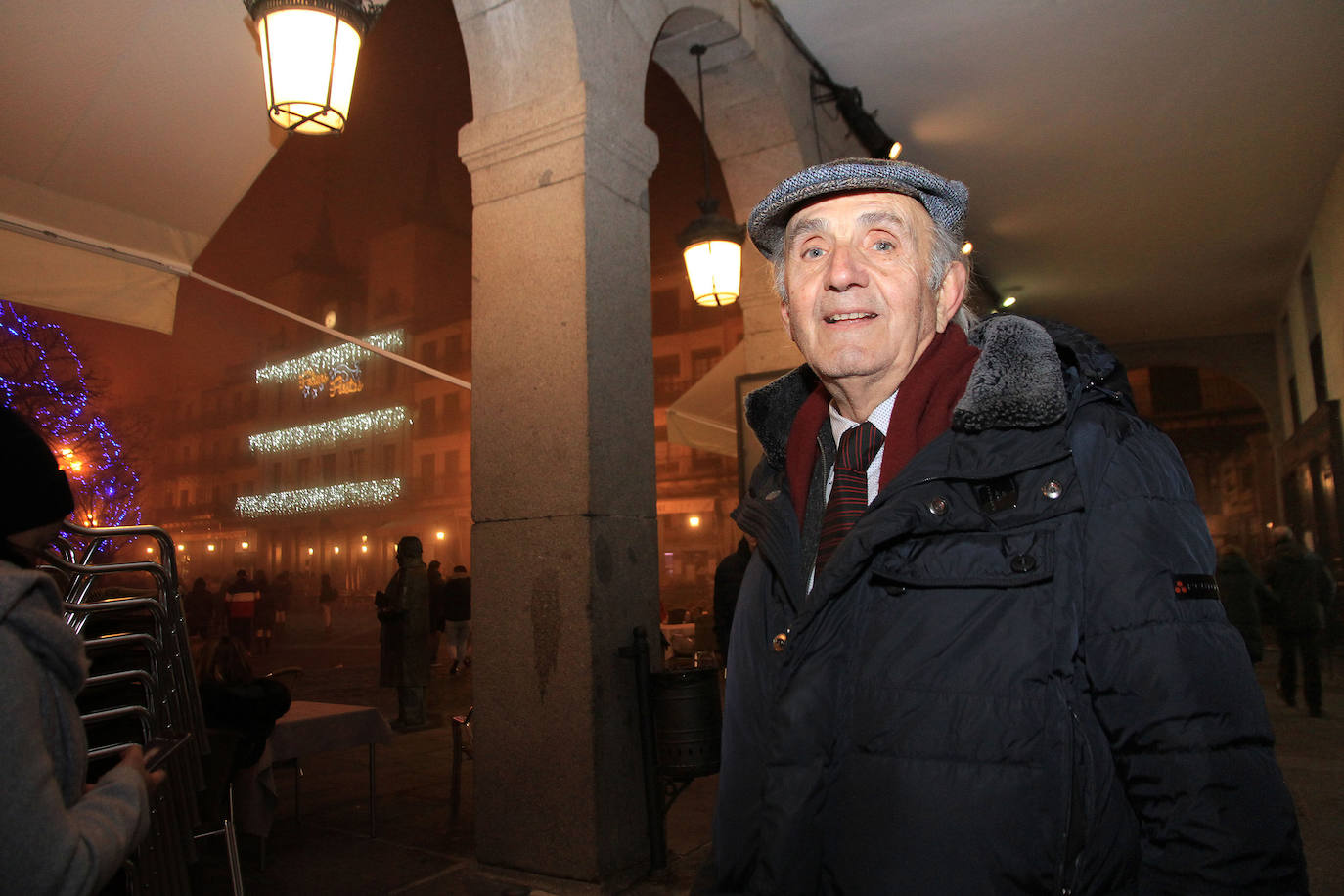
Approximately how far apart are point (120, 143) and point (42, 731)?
395 centimetres

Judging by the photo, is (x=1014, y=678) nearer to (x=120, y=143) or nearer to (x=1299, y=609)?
(x=120, y=143)

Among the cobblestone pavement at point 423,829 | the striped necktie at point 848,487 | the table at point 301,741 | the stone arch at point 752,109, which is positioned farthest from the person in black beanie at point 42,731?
the stone arch at point 752,109

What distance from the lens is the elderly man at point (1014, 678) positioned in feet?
3.36

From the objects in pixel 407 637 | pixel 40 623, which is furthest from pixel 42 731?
pixel 407 637

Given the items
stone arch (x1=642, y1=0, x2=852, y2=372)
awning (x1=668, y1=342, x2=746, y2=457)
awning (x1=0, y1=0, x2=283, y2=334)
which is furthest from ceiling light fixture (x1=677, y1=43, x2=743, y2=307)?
awning (x1=0, y1=0, x2=283, y2=334)

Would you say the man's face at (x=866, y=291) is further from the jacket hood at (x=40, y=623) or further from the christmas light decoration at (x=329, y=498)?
the christmas light decoration at (x=329, y=498)

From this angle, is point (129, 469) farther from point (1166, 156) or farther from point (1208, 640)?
point (1208, 640)

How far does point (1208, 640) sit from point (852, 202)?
97 centimetres

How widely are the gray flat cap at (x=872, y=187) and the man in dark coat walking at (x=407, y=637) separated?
735 centimetres

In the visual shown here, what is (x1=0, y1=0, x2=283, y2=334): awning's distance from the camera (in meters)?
3.95

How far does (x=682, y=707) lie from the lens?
3.71 m

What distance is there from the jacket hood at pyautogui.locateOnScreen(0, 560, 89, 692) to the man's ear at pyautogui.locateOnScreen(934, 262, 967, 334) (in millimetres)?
1750

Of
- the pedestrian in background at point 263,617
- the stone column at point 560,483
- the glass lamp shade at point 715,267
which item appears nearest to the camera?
the stone column at point 560,483

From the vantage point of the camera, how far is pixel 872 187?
1.58 m
